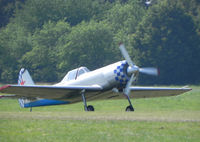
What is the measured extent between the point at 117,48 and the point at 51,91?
42.9m

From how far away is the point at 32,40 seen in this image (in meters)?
69.2

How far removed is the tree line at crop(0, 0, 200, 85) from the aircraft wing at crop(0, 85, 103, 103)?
37.7 m

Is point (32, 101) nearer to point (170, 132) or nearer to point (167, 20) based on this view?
point (170, 132)

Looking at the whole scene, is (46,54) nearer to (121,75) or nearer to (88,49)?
(88,49)

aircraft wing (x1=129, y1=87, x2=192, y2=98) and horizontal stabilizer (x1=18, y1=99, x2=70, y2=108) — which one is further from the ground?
horizontal stabilizer (x1=18, y1=99, x2=70, y2=108)

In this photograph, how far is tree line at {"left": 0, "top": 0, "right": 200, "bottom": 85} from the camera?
2223 inches

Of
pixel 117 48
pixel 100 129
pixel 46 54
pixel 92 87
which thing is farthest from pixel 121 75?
pixel 46 54

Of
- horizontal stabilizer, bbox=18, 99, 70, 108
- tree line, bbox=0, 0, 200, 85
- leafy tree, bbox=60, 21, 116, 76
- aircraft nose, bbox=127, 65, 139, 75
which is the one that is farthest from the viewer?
leafy tree, bbox=60, 21, 116, 76

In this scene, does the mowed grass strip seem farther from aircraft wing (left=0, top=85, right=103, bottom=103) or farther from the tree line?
the tree line

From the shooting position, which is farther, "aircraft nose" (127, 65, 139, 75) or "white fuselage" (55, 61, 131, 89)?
"white fuselage" (55, 61, 131, 89)

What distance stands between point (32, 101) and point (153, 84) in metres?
37.7

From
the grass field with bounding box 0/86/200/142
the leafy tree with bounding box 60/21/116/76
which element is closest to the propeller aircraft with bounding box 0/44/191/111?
the grass field with bounding box 0/86/200/142

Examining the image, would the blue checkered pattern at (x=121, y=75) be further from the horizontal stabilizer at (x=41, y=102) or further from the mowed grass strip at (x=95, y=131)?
the mowed grass strip at (x=95, y=131)

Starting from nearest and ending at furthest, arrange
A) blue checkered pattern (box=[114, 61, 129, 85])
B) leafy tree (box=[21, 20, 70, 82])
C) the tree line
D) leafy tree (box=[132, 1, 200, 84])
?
blue checkered pattern (box=[114, 61, 129, 85]) < leafy tree (box=[132, 1, 200, 84]) < the tree line < leafy tree (box=[21, 20, 70, 82])
